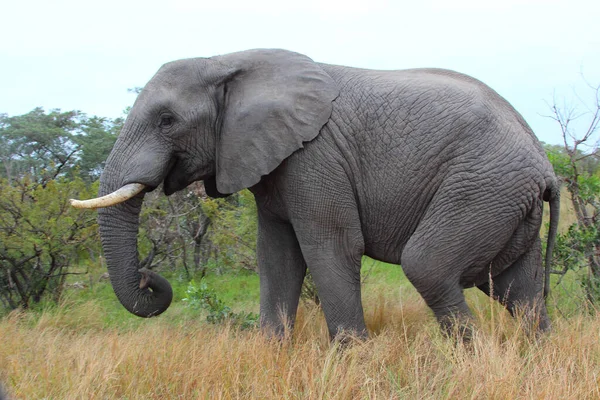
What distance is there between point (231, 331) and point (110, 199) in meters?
1.61

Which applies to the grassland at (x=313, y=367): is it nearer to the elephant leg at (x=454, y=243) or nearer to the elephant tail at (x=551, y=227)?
the elephant leg at (x=454, y=243)

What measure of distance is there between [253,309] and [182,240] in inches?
117

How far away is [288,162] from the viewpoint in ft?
15.0

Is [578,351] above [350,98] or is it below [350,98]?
below

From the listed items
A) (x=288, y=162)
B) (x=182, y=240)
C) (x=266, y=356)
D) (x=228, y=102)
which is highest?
(x=228, y=102)

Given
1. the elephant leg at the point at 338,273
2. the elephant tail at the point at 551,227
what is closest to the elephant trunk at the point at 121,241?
the elephant leg at the point at 338,273

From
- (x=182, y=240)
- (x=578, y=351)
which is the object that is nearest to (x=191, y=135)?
(x=578, y=351)

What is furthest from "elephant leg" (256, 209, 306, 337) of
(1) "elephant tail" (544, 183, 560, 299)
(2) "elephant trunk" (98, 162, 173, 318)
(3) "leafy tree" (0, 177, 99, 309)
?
(3) "leafy tree" (0, 177, 99, 309)

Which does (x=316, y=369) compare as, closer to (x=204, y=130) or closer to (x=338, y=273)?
(x=338, y=273)

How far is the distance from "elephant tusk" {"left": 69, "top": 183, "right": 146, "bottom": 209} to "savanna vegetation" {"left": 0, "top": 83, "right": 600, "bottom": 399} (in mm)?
977

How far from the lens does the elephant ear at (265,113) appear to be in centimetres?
454

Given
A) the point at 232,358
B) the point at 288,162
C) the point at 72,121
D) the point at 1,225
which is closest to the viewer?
the point at 232,358

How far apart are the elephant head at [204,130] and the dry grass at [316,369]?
671 millimetres

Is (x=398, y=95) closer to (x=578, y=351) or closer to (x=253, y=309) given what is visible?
(x=578, y=351)
